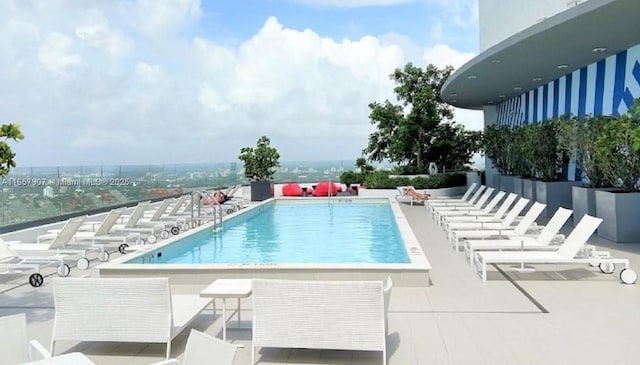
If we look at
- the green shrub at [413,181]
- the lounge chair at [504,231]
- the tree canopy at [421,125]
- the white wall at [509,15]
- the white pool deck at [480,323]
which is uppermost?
the white wall at [509,15]

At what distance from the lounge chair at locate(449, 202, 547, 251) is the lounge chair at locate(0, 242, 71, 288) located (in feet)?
20.7

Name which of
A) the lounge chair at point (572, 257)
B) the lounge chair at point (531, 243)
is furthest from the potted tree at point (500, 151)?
the lounge chair at point (572, 257)

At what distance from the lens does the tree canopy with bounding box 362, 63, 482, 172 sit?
76.2ft

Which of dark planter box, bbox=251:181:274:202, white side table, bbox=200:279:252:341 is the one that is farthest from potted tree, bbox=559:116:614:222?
dark planter box, bbox=251:181:274:202

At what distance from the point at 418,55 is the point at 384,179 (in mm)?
8799

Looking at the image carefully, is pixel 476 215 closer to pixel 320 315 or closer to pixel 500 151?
pixel 500 151

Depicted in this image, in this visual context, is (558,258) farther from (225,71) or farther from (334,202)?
(225,71)

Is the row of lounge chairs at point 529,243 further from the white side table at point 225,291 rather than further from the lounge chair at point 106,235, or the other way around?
the lounge chair at point 106,235

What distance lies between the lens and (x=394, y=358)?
4.36m

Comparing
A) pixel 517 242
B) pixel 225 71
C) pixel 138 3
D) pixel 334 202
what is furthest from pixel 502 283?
pixel 225 71

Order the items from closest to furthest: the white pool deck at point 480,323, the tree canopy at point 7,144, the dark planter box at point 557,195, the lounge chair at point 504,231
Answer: the white pool deck at point 480,323 < the tree canopy at point 7,144 < the lounge chair at point 504,231 < the dark planter box at point 557,195

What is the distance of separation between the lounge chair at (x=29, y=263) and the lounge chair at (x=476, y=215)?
7238 mm

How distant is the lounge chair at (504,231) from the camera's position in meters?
9.06

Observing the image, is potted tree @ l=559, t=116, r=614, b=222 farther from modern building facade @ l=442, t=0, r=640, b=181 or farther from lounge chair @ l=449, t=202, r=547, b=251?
lounge chair @ l=449, t=202, r=547, b=251
